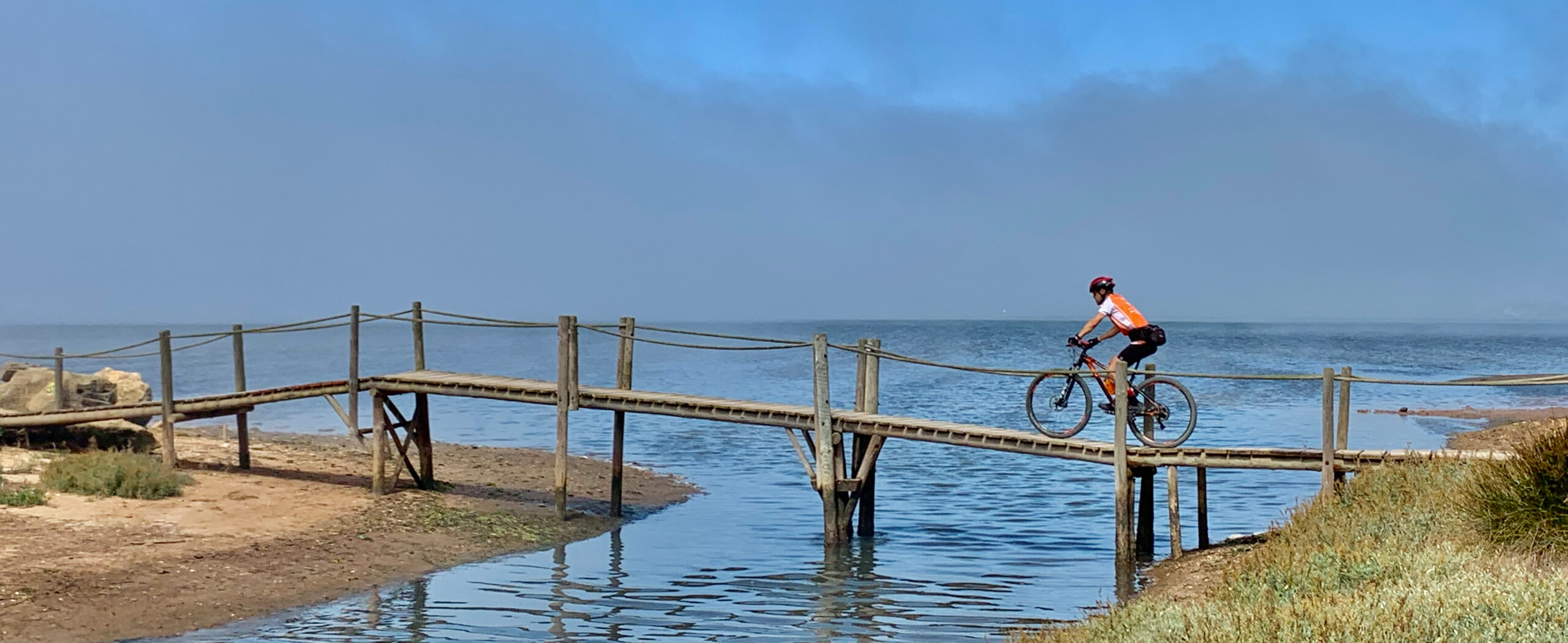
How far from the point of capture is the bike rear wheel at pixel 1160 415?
14406 millimetres

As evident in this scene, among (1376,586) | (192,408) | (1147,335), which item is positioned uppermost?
(1147,335)

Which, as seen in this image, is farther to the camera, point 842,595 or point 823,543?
point 823,543

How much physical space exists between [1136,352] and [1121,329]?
18.9 inches

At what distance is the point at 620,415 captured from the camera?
1831 centimetres

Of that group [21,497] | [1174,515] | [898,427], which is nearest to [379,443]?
[21,497]

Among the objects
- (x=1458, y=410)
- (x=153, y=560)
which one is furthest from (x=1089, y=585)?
(x=1458, y=410)

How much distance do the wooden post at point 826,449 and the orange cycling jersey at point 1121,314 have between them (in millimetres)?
3294

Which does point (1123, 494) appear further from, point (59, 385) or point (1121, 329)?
point (59, 385)

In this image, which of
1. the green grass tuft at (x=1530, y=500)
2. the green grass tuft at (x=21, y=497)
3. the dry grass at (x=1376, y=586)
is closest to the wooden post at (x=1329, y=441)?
the dry grass at (x=1376, y=586)

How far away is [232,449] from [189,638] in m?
11.9

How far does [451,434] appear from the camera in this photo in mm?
31312

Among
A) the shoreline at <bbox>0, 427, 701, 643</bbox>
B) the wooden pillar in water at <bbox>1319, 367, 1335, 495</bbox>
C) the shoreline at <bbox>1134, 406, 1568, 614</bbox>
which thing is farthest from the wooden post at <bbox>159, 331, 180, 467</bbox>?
the wooden pillar in water at <bbox>1319, 367, 1335, 495</bbox>

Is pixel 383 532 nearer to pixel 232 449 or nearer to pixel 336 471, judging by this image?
pixel 336 471

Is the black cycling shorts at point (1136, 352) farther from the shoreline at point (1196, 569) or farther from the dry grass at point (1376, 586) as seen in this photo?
the dry grass at point (1376, 586)
